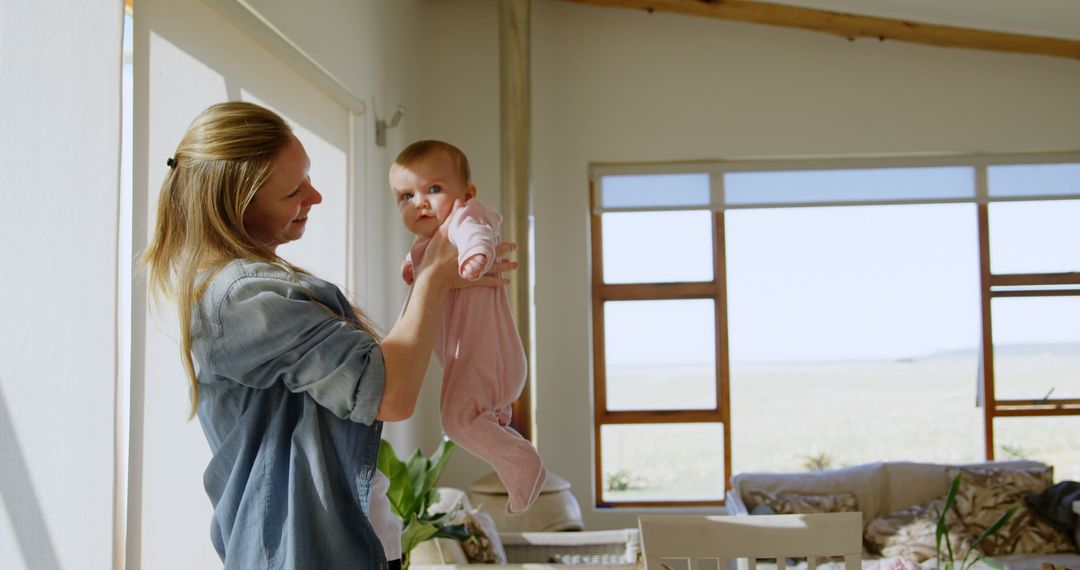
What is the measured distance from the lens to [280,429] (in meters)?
1.25

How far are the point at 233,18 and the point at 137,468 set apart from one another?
4.06 feet

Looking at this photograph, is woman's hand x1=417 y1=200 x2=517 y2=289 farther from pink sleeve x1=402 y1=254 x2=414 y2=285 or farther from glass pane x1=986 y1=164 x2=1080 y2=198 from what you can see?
glass pane x1=986 y1=164 x2=1080 y2=198

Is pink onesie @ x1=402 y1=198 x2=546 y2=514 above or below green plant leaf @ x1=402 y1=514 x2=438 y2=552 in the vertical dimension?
above

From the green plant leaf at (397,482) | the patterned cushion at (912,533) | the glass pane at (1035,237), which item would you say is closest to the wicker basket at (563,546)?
the green plant leaf at (397,482)

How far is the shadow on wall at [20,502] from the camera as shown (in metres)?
1.68

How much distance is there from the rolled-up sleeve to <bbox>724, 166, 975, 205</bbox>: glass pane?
14.7 feet

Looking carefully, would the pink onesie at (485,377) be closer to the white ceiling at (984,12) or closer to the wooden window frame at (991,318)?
the white ceiling at (984,12)

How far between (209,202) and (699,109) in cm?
451

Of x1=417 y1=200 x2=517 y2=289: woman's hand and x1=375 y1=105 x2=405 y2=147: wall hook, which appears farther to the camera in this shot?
x1=375 y1=105 x2=405 y2=147: wall hook

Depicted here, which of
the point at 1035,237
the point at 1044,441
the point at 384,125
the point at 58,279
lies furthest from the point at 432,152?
the point at 1044,441

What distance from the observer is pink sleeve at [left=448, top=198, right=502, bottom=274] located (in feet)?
4.38

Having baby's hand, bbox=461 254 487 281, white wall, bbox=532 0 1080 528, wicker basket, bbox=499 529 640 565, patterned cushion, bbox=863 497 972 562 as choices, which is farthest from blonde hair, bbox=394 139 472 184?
white wall, bbox=532 0 1080 528

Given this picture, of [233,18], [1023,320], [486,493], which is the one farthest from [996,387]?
[233,18]

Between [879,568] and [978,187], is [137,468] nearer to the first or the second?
[879,568]
